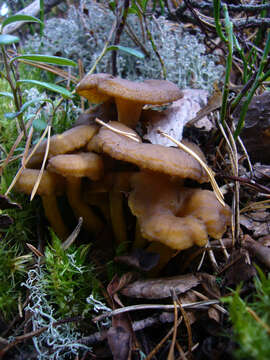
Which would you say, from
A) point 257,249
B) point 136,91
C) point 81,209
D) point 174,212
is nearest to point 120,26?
point 136,91

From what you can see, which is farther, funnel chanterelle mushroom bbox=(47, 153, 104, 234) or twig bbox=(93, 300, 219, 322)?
funnel chanterelle mushroom bbox=(47, 153, 104, 234)

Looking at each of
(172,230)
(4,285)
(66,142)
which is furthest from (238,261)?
(4,285)

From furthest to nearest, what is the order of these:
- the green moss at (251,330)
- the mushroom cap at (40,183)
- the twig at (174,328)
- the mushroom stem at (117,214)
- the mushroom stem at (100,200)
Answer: the mushroom stem at (100,200)
the mushroom stem at (117,214)
the mushroom cap at (40,183)
the twig at (174,328)
the green moss at (251,330)

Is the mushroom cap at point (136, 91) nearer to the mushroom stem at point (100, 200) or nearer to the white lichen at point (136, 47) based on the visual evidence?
the mushroom stem at point (100, 200)

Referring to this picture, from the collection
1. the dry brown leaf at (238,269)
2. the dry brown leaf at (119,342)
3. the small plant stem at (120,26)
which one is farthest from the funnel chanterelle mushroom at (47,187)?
the small plant stem at (120,26)

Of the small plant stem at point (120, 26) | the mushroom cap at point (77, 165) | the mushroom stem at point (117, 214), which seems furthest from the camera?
the small plant stem at point (120, 26)

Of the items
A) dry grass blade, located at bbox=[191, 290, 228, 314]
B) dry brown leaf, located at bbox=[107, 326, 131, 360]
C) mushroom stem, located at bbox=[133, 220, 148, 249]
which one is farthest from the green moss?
mushroom stem, located at bbox=[133, 220, 148, 249]

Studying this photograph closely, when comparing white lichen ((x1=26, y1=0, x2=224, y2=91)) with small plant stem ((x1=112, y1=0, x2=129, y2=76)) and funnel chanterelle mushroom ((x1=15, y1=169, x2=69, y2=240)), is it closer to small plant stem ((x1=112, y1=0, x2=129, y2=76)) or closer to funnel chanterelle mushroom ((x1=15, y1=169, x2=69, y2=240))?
small plant stem ((x1=112, y1=0, x2=129, y2=76))
